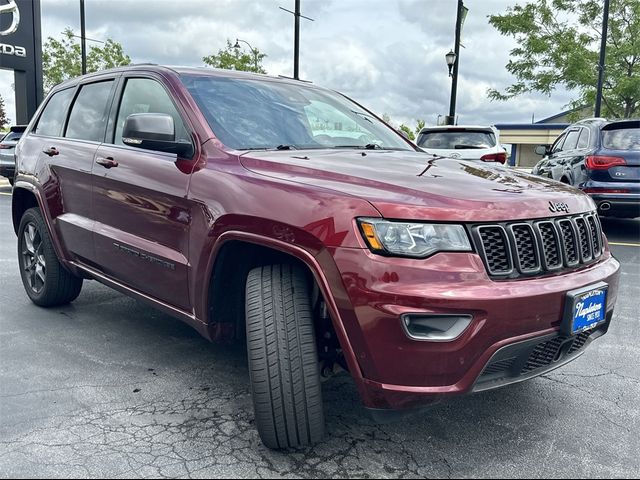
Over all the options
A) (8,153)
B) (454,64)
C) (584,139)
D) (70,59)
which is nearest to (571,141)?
(584,139)

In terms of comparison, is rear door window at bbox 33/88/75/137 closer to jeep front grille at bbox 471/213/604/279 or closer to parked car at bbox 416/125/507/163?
jeep front grille at bbox 471/213/604/279

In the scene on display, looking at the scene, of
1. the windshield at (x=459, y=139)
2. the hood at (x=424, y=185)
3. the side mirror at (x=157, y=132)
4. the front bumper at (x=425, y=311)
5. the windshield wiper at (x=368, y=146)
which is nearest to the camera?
the front bumper at (x=425, y=311)

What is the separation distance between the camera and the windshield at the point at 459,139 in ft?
32.2

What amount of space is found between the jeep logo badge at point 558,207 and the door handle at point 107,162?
7.83 ft

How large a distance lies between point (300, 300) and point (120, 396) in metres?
1.27

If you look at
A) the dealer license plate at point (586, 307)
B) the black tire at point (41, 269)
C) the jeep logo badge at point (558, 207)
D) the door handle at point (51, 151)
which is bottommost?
the black tire at point (41, 269)

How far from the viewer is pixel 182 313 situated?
2959 millimetres

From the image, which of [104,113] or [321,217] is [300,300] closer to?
[321,217]

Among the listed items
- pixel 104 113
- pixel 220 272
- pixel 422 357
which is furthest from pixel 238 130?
pixel 422 357

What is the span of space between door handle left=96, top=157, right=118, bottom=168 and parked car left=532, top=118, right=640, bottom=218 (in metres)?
6.30

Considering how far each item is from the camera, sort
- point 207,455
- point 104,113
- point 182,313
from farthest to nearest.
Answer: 1. point 104,113
2. point 182,313
3. point 207,455

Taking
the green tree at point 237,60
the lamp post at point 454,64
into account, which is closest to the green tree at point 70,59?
the green tree at point 237,60

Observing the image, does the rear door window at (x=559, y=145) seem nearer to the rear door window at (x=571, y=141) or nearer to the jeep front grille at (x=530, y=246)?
the rear door window at (x=571, y=141)

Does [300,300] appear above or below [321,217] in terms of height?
below
